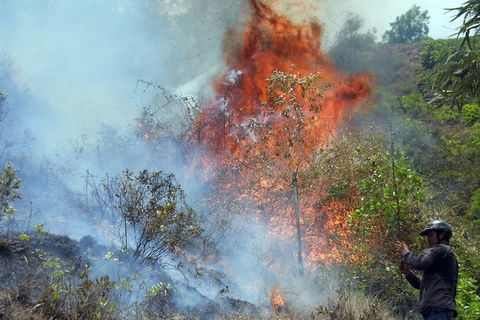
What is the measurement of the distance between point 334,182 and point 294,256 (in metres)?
2.17

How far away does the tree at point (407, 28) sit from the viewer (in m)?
50.8

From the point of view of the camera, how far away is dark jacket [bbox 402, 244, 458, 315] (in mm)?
4793

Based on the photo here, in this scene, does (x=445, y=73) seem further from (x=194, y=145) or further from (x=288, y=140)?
(x=194, y=145)

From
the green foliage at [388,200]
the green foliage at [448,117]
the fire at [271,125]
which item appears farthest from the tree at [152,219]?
the green foliage at [448,117]

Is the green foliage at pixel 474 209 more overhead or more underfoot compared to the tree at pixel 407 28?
more underfoot

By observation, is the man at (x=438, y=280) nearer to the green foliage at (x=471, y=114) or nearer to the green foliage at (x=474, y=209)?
the green foliage at (x=474, y=209)

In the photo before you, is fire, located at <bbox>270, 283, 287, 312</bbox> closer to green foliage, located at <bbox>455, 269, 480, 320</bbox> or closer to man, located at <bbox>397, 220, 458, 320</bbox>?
green foliage, located at <bbox>455, 269, 480, 320</bbox>

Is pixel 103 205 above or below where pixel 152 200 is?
above

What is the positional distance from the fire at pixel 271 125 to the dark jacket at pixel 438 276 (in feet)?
15.6

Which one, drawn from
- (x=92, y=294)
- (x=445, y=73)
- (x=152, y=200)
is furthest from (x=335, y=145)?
(x=92, y=294)

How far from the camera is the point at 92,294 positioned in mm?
5445

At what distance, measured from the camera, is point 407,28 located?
5119cm

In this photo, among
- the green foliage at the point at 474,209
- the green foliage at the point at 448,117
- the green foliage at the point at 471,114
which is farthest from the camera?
the green foliage at the point at 448,117

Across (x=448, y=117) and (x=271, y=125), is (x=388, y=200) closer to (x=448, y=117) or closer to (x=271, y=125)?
(x=271, y=125)
